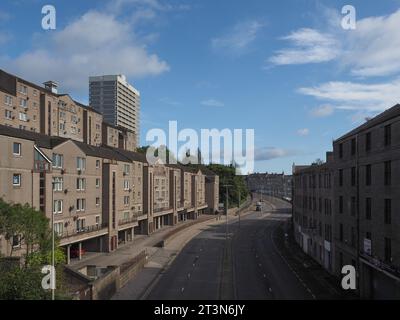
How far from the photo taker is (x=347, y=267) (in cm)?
4100

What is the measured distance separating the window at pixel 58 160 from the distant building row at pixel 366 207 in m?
28.8

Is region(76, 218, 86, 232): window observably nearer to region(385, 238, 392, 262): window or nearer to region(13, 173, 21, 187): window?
region(13, 173, 21, 187): window

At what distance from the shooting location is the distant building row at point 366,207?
31.3m

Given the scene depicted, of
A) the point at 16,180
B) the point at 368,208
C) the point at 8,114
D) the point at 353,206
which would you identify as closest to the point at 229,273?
the point at 353,206

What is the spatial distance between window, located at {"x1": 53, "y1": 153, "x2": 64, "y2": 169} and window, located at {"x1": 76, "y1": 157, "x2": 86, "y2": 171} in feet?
12.9

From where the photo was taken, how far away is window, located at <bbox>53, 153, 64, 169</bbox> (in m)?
46.4

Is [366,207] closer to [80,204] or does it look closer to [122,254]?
[80,204]

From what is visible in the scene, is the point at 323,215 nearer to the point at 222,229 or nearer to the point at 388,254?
the point at 388,254

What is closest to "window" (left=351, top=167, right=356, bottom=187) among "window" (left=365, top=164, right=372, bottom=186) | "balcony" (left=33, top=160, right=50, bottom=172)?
"window" (left=365, top=164, right=372, bottom=186)

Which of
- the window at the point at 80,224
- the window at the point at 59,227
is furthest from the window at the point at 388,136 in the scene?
the window at the point at 80,224

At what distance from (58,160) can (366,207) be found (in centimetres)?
3026

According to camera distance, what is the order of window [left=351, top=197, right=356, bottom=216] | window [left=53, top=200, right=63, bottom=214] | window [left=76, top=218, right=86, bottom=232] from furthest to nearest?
window [left=76, top=218, right=86, bottom=232]
window [left=53, top=200, right=63, bottom=214]
window [left=351, top=197, right=356, bottom=216]
